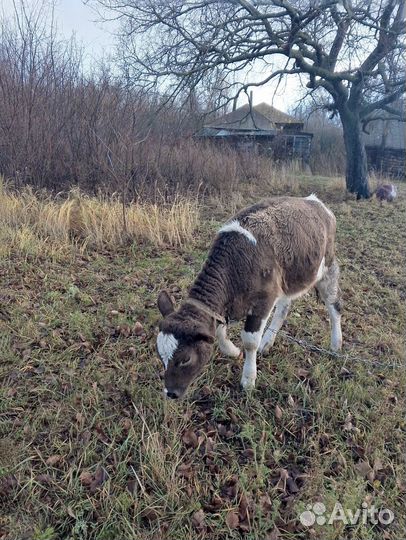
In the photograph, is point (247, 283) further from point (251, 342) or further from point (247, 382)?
point (247, 382)

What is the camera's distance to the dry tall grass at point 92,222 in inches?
260

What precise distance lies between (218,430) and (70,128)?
342 inches

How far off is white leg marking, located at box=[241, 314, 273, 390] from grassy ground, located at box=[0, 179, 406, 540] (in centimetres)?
14

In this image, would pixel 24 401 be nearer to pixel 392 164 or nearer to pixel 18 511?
pixel 18 511

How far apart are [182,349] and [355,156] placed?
45.9 ft

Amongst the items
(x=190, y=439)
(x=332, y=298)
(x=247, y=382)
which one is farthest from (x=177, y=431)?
(x=332, y=298)

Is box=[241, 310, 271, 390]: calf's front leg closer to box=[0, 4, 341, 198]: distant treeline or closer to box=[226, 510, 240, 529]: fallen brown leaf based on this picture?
box=[226, 510, 240, 529]: fallen brown leaf

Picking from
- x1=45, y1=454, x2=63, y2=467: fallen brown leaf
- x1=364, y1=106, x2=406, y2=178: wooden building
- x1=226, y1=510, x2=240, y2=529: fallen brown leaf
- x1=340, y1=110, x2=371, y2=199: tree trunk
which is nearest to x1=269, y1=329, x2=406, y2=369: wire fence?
x1=226, y1=510, x2=240, y2=529: fallen brown leaf

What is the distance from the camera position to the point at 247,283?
322 cm

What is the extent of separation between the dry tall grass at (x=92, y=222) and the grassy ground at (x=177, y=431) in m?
1.74

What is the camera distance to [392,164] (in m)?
25.8

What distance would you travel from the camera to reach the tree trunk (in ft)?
46.0

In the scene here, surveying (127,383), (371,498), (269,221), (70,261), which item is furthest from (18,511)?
(70,261)

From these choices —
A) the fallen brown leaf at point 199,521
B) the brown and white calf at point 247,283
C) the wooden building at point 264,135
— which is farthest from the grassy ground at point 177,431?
the wooden building at point 264,135
